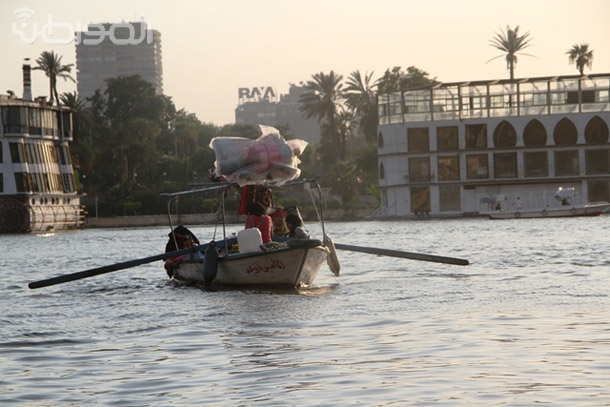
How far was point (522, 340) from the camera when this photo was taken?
48.6ft

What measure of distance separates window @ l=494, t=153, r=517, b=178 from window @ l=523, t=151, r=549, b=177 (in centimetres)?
103

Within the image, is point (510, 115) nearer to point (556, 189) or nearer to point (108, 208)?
point (556, 189)

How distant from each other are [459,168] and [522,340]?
295 feet

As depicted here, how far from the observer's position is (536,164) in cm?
10225

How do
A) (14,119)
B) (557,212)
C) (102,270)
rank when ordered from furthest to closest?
(14,119) < (557,212) < (102,270)

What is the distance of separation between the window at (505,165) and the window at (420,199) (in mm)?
6426

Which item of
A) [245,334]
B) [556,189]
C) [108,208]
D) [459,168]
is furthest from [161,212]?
[245,334]

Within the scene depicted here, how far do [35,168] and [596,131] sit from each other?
48144 millimetres

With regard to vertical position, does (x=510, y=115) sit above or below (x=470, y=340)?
above

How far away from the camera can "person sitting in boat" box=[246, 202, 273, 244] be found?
24.9 metres

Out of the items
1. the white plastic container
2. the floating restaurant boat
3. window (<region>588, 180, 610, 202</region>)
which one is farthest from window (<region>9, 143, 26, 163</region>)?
the white plastic container

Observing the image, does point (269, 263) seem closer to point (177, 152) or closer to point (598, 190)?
point (598, 190)

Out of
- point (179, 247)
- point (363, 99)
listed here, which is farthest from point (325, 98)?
point (179, 247)

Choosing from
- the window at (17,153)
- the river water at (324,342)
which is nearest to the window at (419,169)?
the window at (17,153)
